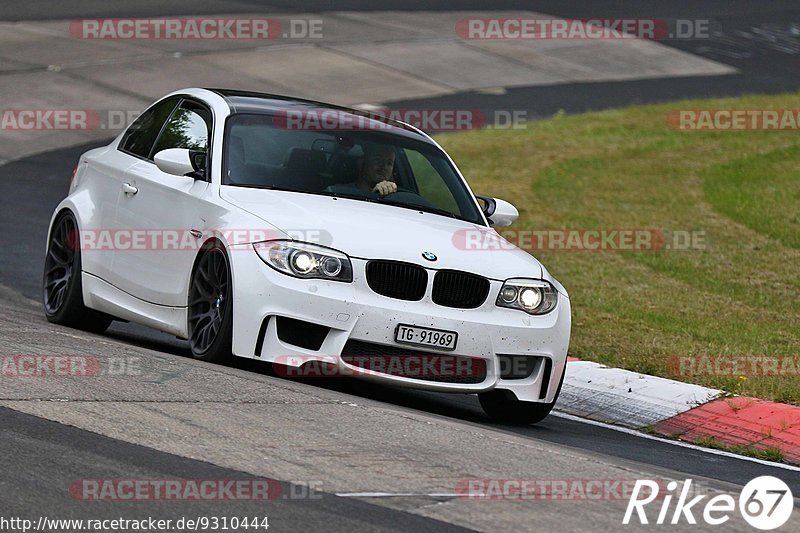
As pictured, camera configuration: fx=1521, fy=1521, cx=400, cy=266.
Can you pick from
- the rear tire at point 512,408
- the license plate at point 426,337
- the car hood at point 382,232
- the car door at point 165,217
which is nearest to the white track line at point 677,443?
→ the rear tire at point 512,408

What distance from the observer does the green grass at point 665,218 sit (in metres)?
11.7

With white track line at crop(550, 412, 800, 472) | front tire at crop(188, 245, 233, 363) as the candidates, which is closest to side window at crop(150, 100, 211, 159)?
front tire at crop(188, 245, 233, 363)

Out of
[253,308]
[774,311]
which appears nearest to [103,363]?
[253,308]

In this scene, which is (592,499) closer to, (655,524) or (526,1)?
(655,524)

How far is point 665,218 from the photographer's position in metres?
17.4

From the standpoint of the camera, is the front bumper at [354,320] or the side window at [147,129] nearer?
the front bumper at [354,320]

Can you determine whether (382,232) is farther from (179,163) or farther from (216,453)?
(216,453)

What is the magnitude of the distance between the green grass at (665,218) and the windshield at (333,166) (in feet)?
7.47

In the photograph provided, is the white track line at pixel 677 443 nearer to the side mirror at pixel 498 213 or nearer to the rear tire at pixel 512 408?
the rear tire at pixel 512 408

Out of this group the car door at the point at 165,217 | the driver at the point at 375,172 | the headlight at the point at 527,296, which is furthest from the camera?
the driver at the point at 375,172

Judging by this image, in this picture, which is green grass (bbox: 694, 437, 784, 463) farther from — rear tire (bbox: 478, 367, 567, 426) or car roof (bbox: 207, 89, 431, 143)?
car roof (bbox: 207, 89, 431, 143)

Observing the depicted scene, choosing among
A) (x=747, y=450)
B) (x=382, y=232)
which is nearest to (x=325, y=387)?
(x=382, y=232)

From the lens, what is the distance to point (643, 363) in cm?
1091

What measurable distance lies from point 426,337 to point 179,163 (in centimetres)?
198
